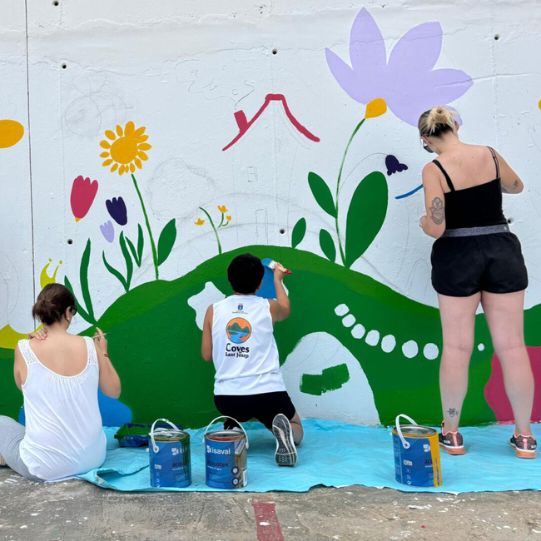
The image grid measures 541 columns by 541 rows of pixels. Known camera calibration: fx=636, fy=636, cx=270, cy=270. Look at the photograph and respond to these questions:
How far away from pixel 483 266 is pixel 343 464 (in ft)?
3.98

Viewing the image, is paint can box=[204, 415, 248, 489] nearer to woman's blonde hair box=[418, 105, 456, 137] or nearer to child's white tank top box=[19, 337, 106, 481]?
child's white tank top box=[19, 337, 106, 481]

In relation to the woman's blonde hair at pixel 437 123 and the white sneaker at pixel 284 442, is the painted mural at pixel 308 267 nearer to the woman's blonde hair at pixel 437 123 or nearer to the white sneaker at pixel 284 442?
the woman's blonde hair at pixel 437 123

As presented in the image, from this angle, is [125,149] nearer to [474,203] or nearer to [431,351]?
[474,203]

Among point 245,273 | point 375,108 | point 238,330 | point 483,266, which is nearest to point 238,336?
point 238,330

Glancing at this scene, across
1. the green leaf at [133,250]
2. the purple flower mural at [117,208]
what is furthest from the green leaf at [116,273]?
the purple flower mural at [117,208]

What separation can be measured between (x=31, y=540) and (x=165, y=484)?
621 millimetres

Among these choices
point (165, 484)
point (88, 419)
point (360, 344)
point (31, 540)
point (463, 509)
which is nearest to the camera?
point (31, 540)

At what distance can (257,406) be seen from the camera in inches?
128

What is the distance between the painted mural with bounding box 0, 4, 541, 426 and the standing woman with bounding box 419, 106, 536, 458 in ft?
1.74

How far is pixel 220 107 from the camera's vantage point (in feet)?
12.7

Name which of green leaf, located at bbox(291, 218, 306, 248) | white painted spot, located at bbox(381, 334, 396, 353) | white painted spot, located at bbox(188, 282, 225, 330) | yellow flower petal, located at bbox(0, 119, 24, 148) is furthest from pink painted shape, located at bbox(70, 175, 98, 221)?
white painted spot, located at bbox(381, 334, 396, 353)

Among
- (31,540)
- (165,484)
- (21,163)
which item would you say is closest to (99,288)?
(21,163)

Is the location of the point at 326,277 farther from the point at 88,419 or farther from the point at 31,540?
the point at 31,540

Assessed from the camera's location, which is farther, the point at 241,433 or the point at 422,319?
the point at 422,319
